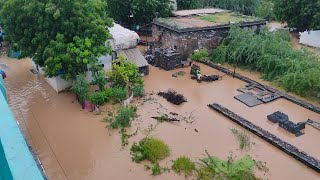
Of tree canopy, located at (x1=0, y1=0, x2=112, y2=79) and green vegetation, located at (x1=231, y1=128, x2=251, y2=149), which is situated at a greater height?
tree canopy, located at (x1=0, y1=0, x2=112, y2=79)

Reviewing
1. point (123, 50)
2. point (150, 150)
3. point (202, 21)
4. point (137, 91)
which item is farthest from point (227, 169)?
point (202, 21)

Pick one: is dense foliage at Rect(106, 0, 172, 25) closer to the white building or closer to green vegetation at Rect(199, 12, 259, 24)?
green vegetation at Rect(199, 12, 259, 24)

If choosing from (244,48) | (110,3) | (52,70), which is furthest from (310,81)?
(110,3)

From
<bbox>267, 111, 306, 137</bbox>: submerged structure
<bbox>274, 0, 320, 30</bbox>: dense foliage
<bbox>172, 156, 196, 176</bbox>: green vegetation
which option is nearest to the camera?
<bbox>172, 156, 196, 176</bbox>: green vegetation

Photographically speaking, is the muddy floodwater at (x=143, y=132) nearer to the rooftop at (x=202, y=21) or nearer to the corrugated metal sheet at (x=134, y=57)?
the corrugated metal sheet at (x=134, y=57)

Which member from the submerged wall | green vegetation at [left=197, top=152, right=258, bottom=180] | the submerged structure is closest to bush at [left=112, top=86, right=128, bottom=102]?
green vegetation at [left=197, top=152, right=258, bottom=180]

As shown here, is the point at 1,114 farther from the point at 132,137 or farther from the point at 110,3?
the point at 110,3
